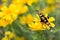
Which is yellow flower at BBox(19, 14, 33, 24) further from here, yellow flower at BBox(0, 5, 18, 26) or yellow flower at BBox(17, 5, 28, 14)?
yellow flower at BBox(0, 5, 18, 26)

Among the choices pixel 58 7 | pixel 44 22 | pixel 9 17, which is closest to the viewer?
pixel 44 22

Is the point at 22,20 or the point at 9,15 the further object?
the point at 22,20

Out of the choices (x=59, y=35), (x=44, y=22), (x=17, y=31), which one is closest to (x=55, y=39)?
(x=59, y=35)

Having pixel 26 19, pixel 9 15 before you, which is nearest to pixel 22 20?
pixel 26 19

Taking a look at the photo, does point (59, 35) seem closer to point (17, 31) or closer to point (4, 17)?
point (17, 31)

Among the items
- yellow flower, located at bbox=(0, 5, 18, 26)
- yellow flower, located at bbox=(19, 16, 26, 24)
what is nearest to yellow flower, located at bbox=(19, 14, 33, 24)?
yellow flower, located at bbox=(19, 16, 26, 24)

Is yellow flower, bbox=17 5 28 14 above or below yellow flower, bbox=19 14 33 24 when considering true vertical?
above

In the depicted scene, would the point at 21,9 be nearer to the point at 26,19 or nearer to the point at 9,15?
the point at 26,19

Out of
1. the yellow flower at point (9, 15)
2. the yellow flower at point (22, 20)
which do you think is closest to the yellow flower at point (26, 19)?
the yellow flower at point (22, 20)

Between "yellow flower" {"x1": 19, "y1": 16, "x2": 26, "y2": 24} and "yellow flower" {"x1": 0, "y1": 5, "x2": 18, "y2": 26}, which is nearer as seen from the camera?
"yellow flower" {"x1": 0, "y1": 5, "x2": 18, "y2": 26}

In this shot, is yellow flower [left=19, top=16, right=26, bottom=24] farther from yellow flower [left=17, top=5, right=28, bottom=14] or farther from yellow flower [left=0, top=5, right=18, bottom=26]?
yellow flower [left=0, top=5, right=18, bottom=26]

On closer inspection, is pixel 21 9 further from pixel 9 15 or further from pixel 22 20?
pixel 9 15
